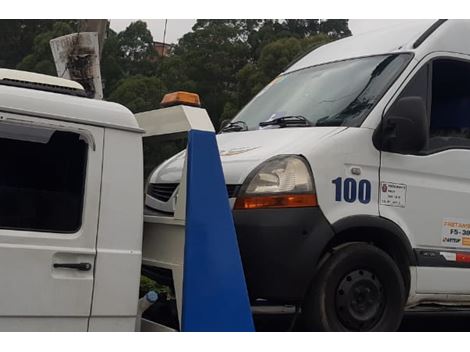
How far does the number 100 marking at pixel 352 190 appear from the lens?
12.7ft

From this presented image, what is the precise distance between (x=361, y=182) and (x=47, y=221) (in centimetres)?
201

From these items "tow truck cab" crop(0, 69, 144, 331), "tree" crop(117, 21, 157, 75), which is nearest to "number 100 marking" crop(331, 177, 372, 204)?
"tow truck cab" crop(0, 69, 144, 331)

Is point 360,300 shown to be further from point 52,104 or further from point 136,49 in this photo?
point 136,49

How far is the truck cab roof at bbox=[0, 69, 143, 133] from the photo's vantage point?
2.86 m

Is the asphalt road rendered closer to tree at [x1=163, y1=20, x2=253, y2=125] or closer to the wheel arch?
the wheel arch

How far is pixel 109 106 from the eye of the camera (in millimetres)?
3113

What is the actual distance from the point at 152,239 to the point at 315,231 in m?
0.98

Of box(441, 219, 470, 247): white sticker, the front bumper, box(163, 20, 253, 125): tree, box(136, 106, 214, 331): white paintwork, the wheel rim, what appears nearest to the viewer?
box(136, 106, 214, 331): white paintwork

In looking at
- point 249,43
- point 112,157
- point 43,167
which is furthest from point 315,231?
point 249,43

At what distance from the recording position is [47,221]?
2.91 metres

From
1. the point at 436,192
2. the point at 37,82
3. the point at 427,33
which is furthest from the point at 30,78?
the point at 427,33

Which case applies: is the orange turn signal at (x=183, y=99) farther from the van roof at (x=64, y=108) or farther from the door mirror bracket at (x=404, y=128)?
the door mirror bracket at (x=404, y=128)

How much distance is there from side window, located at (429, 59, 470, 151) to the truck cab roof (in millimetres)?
2360

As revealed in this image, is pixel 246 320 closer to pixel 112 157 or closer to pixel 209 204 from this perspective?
pixel 209 204
